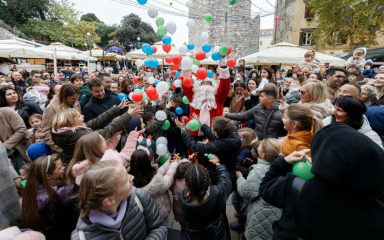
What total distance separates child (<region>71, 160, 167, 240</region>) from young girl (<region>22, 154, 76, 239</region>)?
1.71ft

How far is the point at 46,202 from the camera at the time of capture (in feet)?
5.07

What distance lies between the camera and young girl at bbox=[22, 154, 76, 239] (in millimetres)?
1463

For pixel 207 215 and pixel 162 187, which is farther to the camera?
pixel 162 187

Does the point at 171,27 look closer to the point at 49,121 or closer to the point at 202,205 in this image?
the point at 49,121

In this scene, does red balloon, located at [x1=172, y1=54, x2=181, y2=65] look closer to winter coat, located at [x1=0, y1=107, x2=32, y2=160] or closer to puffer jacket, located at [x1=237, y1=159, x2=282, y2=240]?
puffer jacket, located at [x1=237, y1=159, x2=282, y2=240]

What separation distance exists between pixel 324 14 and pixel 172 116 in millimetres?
12130

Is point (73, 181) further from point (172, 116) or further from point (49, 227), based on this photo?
point (172, 116)

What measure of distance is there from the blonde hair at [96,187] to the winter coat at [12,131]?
2.32 m

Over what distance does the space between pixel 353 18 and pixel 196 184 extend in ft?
44.3

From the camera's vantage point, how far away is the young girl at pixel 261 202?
193 cm

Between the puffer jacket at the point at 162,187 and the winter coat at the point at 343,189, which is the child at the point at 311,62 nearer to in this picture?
the puffer jacket at the point at 162,187

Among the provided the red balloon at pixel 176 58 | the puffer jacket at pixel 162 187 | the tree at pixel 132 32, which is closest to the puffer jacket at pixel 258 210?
the puffer jacket at pixel 162 187

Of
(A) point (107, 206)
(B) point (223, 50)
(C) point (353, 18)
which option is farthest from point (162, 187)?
(C) point (353, 18)

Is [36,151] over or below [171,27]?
below
